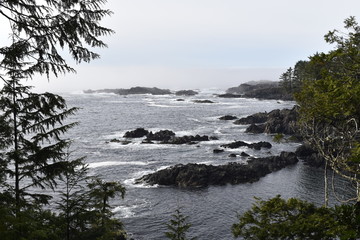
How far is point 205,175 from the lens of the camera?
126 feet

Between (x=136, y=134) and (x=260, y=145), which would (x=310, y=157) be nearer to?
(x=260, y=145)

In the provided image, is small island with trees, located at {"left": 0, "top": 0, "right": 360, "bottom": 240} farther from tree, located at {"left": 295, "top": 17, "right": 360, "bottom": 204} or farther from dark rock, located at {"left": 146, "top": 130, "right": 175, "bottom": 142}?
dark rock, located at {"left": 146, "top": 130, "right": 175, "bottom": 142}

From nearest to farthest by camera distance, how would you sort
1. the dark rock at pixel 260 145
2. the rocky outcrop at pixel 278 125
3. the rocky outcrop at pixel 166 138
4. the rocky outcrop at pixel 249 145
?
1. the dark rock at pixel 260 145
2. the rocky outcrop at pixel 249 145
3. the rocky outcrop at pixel 166 138
4. the rocky outcrop at pixel 278 125

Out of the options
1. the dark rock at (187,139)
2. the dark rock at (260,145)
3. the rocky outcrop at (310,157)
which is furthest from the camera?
the dark rock at (187,139)

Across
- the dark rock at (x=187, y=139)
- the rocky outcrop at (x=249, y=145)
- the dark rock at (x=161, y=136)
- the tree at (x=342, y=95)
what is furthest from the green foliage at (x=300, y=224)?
the dark rock at (x=161, y=136)

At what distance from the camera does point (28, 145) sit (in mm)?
11156

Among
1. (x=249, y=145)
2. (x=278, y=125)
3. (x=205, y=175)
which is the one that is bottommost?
(x=205, y=175)

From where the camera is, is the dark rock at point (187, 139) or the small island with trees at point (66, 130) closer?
the small island with trees at point (66, 130)

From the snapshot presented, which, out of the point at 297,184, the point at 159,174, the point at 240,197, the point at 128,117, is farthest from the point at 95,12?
the point at 128,117

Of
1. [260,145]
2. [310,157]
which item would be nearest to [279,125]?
[260,145]

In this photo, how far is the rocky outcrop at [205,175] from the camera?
3766cm

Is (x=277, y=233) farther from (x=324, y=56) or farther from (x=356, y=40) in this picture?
(x=356, y=40)

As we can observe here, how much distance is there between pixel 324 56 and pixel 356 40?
131 centimetres

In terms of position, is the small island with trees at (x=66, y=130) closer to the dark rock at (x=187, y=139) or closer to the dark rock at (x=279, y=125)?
the dark rock at (x=187, y=139)
